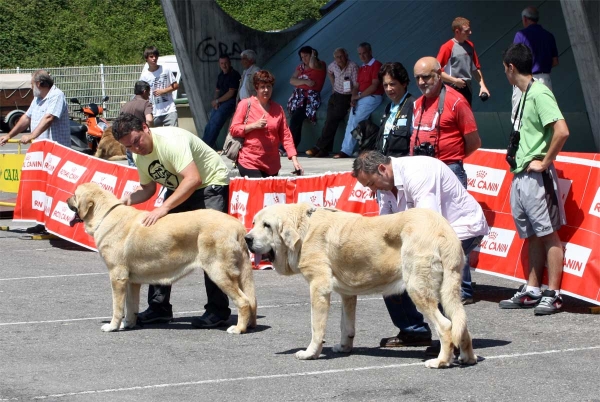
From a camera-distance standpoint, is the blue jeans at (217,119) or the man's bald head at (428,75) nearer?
the man's bald head at (428,75)

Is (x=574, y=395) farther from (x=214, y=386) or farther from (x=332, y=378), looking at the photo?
(x=214, y=386)

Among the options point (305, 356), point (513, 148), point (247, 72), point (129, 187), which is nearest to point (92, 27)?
point (247, 72)

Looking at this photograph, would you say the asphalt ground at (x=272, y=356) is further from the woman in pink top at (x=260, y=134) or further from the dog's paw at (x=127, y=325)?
the woman in pink top at (x=260, y=134)

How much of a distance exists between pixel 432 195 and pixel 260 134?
15.1 feet

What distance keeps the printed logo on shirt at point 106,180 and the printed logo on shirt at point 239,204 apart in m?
1.68

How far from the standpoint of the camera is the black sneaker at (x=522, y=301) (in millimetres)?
8984

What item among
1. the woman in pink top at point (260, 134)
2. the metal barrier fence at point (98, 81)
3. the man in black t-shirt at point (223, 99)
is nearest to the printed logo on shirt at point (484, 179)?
the woman in pink top at point (260, 134)

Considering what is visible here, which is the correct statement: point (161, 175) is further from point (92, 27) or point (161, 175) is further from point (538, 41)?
point (92, 27)

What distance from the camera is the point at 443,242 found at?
22.5 ft

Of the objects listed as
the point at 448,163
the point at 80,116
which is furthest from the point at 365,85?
the point at 80,116

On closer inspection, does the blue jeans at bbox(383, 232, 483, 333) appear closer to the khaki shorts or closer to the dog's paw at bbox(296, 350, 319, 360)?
the dog's paw at bbox(296, 350, 319, 360)

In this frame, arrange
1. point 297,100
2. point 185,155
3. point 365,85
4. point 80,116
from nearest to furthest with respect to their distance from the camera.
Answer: point 185,155, point 365,85, point 297,100, point 80,116

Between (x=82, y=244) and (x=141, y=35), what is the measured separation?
30466 millimetres

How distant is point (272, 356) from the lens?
7.53 meters
